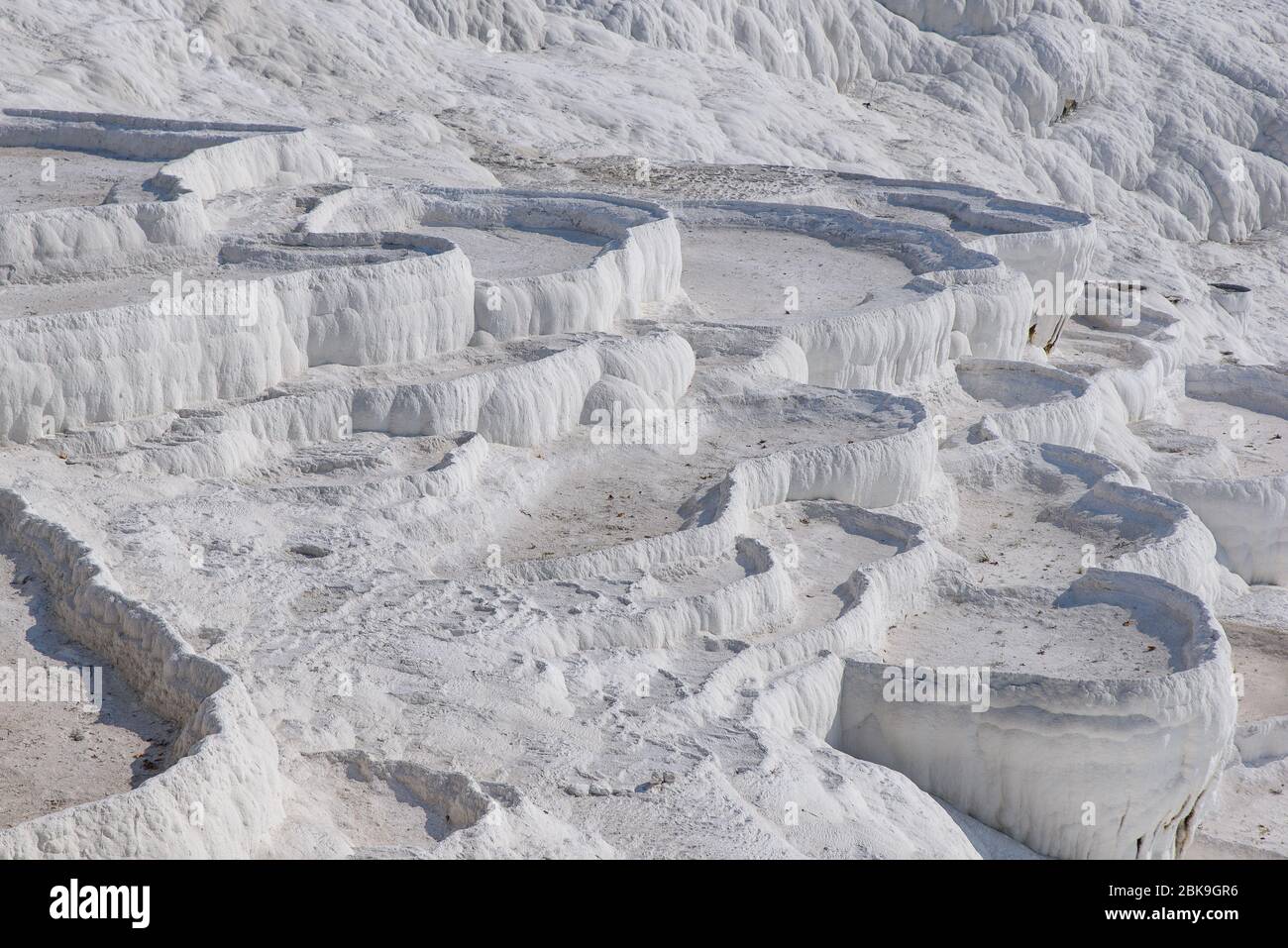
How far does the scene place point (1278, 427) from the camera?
75.7 ft

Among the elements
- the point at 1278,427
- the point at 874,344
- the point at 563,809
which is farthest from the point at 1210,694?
the point at 1278,427

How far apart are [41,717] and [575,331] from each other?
8.87 meters

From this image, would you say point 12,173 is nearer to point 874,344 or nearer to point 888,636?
point 874,344

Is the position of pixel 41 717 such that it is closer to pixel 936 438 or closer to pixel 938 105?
pixel 936 438

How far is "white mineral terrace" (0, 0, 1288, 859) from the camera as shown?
9836mm

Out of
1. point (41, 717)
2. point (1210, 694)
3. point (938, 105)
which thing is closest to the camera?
point (41, 717)

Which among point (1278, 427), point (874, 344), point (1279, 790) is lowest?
point (1279, 790)

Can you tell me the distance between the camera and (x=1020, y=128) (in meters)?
41.7

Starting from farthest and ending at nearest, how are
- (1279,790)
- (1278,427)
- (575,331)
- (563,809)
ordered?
(1278,427), (575,331), (1279,790), (563,809)

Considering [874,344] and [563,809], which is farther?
[874,344]

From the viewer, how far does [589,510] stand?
14.4 meters

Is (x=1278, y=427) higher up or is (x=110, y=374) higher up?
(x=110, y=374)

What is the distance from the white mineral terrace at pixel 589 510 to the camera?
32.3 feet

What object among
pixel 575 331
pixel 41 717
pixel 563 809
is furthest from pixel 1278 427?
pixel 41 717
